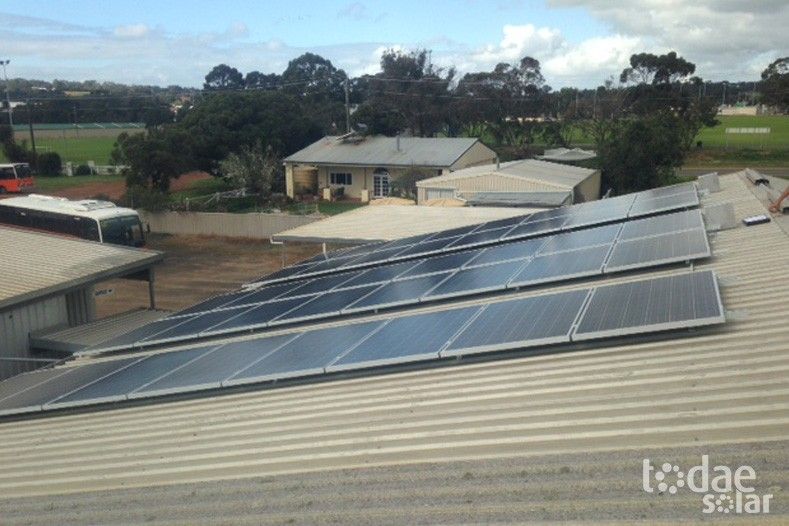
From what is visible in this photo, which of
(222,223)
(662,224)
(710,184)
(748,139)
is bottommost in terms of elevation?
(222,223)

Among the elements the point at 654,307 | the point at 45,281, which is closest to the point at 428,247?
the point at 654,307

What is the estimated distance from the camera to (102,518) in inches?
249

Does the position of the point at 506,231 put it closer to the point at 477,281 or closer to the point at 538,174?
the point at 477,281

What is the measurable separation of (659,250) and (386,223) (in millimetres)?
14493

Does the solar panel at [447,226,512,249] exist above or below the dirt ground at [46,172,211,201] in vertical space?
above

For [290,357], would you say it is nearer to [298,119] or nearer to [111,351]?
[111,351]

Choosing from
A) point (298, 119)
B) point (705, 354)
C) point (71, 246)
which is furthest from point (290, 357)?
point (298, 119)

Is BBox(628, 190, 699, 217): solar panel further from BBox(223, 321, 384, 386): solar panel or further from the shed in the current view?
the shed

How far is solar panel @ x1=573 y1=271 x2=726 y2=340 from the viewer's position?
7324 millimetres

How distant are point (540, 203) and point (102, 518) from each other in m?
28.0

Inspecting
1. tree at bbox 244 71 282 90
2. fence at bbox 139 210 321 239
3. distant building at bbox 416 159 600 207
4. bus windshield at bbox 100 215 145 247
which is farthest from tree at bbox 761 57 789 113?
tree at bbox 244 71 282 90

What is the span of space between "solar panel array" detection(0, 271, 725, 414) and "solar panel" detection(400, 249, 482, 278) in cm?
315

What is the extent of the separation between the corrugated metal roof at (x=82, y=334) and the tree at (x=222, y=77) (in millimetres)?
164507

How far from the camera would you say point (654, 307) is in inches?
308
